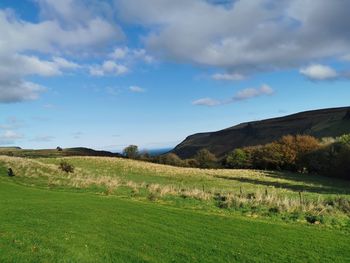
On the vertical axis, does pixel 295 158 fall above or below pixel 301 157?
below

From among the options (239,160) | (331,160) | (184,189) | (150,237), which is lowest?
(150,237)

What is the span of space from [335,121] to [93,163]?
142 meters

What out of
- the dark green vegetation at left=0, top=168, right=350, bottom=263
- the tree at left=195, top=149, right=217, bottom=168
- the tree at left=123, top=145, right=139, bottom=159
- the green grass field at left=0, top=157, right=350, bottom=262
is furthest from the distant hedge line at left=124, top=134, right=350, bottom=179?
the dark green vegetation at left=0, top=168, right=350, bottom=263

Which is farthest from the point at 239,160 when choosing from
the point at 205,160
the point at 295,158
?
the point at 295,158

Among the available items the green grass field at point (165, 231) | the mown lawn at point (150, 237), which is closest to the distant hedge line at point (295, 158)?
the green grass field at point (165, 231)

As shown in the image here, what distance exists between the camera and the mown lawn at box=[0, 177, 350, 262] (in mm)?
15219

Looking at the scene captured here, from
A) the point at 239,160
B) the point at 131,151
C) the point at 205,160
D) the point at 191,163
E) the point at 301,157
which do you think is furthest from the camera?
the point at 131,151

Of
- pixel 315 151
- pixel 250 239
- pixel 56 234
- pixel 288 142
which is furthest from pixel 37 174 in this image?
pixel 288 142

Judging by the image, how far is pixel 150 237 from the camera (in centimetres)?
1791

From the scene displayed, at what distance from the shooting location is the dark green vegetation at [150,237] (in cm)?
1523

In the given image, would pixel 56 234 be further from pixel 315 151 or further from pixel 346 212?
pixel 315 151

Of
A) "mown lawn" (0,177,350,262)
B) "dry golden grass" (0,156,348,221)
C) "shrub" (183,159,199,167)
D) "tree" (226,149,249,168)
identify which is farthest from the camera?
"shrub" (183,159,199,167)

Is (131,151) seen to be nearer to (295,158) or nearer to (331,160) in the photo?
(295,158)

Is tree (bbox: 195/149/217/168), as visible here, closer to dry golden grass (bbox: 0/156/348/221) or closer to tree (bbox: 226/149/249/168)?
tree (bbox: 226/149/249/168)
